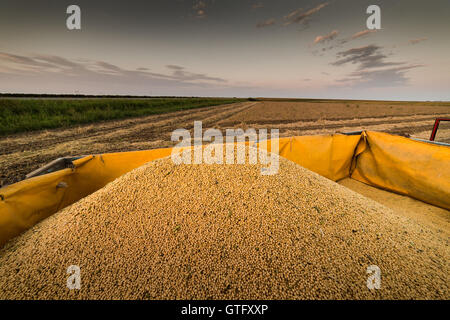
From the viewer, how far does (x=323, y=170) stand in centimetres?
269

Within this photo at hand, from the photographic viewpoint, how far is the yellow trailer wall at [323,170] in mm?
1345

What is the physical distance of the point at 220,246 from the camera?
1.07m

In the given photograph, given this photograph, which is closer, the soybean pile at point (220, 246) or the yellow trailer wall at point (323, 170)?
the soybean pile at point (220, 246)

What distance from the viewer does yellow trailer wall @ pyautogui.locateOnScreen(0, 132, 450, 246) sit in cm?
134

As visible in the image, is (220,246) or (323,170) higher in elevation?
(323,170)

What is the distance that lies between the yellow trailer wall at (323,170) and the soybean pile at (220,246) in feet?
0.60

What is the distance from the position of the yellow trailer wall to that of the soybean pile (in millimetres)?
182

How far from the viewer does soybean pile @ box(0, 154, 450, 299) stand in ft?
3.08

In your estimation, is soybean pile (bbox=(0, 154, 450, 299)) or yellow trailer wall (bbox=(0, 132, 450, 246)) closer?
soybean pile (bbox=(0, 154, 450, 299))

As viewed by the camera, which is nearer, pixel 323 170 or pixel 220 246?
pixel 220 246

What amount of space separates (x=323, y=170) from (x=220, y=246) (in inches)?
85.6
